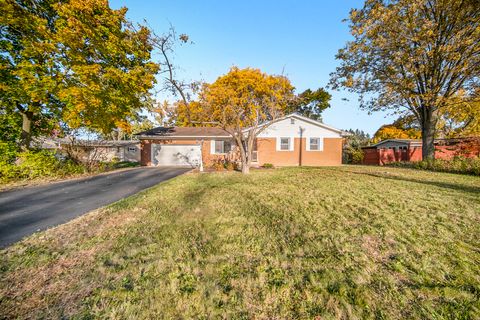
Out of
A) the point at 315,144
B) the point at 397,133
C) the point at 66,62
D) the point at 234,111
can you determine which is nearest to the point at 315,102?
the point at 397,133

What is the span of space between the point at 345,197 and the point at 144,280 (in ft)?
19.2

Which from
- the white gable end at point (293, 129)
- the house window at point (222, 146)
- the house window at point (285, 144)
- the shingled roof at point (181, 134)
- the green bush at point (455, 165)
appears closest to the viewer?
the green bush at point (455, 165)

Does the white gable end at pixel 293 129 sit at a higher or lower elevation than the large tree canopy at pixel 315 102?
lower

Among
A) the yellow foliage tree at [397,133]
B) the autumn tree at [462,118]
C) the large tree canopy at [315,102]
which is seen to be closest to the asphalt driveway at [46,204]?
the autumn tree at [462,118]

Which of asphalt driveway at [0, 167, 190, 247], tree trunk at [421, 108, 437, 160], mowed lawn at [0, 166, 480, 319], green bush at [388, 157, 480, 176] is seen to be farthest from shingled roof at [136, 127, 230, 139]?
tree trunk at [421, 108, 437, 160]

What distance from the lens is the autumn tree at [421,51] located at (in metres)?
12.2

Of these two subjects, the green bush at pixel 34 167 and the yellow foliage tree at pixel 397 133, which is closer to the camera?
the green bush at pixel 34 167

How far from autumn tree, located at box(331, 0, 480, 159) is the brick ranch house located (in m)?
4.72

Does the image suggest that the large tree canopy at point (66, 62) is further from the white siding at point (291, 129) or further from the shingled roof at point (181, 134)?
the white siding at point (291, 129)

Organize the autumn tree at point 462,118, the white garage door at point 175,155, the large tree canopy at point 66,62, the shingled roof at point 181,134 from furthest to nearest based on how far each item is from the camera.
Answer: the white garage door at point 175,155 < the shingled roof at point 181,134 < the autumn tree at point 462,118 < the large tree canopy at point 66,62

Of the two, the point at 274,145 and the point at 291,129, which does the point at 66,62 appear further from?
the point at 291,129

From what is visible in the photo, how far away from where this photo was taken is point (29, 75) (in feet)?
32.4

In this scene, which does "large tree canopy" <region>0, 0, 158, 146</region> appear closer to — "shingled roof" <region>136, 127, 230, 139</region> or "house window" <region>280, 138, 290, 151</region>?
"shingled roof" <region>136, 127, 230, 139</region>

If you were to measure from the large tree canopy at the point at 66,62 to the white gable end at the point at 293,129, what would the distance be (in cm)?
1107
